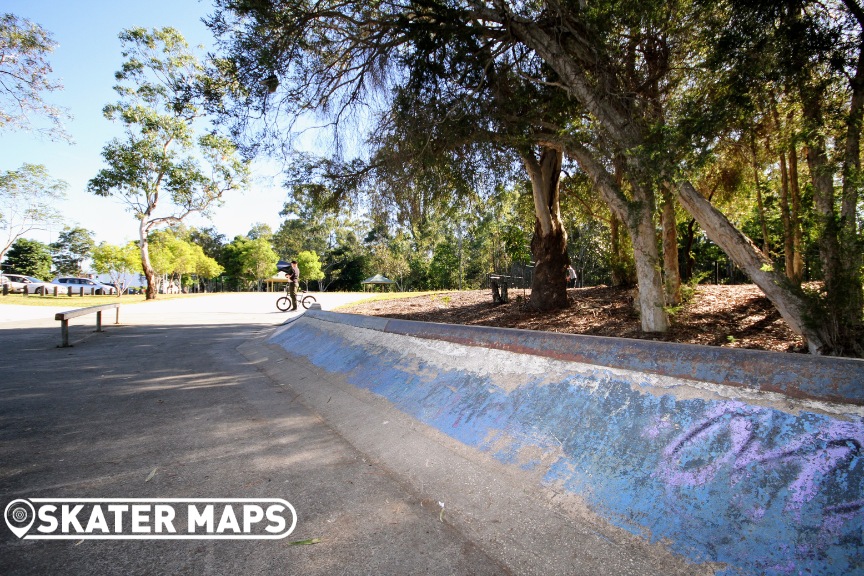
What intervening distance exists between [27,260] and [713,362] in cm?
8985

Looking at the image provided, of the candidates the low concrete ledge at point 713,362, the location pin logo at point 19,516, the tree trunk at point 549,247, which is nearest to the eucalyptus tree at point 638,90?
the tree trunk at point 549,247

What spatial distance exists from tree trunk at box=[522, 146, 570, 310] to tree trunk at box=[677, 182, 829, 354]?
4.37 meters

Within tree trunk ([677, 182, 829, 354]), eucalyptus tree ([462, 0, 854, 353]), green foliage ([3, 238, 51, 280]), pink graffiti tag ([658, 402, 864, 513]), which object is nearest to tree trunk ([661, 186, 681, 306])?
eucalyptus tree ([462, 0, 854, 353])

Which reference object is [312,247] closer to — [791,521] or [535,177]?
[535,177]

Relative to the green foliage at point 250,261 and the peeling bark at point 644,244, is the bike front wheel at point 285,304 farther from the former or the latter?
the green foliage at point 250,261

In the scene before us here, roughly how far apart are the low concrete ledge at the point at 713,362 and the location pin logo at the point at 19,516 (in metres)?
3.18

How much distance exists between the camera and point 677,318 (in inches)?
287

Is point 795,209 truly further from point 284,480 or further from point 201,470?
point 201,470

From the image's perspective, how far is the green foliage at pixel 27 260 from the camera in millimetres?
64812

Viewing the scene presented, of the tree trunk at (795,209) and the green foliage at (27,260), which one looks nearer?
the tree trunk at (795,209)

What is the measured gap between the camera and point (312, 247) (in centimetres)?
7319

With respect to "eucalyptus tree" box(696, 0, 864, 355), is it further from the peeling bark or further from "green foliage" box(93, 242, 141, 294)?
"green foliage" box(93, 242, 141, 294)

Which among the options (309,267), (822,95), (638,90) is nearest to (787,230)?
(822,95)

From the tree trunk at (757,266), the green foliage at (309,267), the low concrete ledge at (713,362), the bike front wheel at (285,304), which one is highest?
the green foliage at (309,267)
